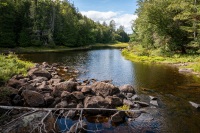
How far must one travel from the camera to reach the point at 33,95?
50.1ft

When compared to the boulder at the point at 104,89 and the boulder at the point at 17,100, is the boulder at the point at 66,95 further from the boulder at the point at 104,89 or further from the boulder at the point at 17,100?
the boulder at the point at 17,100

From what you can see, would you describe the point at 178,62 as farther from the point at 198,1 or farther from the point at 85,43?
the point at 85,43

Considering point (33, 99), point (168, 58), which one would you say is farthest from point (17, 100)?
point (168, 58)

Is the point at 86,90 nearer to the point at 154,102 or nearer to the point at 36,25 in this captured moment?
the point at 154,102

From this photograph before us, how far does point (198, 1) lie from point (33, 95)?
1692 inches

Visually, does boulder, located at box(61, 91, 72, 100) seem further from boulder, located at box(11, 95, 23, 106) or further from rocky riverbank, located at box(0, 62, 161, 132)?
boulder, located at box(11, 95, 23, 106)

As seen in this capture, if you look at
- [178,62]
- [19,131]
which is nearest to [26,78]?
[19,131]

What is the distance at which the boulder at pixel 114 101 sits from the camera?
1582 cm

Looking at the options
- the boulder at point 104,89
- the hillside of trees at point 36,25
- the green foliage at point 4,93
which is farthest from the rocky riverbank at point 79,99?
the hillside of trees at point 36,25

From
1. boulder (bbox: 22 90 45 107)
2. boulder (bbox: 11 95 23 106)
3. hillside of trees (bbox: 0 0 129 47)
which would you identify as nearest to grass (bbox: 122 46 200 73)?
boulder (bbox: 22 90 45 107)

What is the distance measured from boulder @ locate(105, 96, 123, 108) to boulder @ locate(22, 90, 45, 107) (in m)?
5.15

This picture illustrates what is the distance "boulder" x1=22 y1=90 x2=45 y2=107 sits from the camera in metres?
15.0

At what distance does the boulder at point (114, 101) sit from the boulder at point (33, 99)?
515 cm

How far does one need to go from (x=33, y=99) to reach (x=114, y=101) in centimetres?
637
